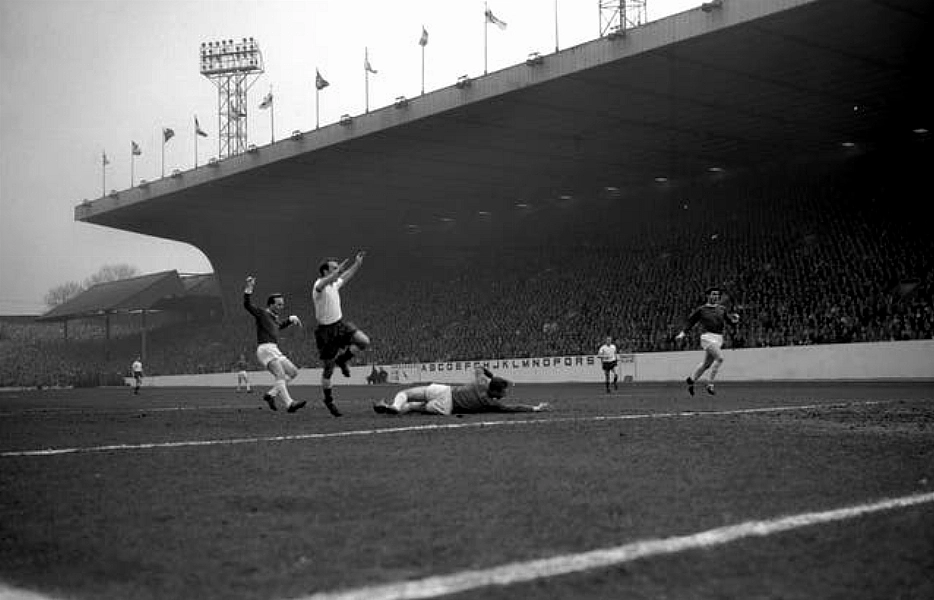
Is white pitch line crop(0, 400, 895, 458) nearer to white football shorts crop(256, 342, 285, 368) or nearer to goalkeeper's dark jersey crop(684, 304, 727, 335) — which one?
white football shorts crop(256, 342, 285, 368)

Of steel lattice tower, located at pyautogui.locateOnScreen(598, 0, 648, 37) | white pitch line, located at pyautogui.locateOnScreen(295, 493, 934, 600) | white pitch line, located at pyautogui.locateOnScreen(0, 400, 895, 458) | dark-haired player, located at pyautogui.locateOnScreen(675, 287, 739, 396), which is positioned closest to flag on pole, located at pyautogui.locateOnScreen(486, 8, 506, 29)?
steel lattice tower, located at pyautogui.locateOnScreen(598, 0, 648, 37)

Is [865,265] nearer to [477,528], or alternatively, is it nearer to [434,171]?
[434,171]

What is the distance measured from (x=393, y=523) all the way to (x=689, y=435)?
5.25m

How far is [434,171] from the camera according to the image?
155ft

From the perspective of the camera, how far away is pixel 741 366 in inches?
1362

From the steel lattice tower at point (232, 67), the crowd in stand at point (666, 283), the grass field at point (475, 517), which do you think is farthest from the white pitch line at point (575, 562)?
the steel lattice tower at point (232, 67)

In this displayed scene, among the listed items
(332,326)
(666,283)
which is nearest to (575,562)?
(332,326)

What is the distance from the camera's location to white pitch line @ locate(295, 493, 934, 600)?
3.63m

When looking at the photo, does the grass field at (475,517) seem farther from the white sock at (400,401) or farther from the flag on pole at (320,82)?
the flag on pole at (320,82)

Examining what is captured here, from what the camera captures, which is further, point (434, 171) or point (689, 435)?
point (434, 171)

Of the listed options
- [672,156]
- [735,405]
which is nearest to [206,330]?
[672,156]

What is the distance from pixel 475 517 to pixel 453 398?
25.4ft

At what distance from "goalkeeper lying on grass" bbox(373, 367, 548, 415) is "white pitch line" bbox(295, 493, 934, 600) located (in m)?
7.78

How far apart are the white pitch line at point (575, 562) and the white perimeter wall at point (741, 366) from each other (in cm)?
2790
